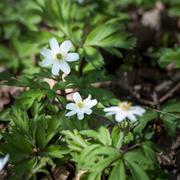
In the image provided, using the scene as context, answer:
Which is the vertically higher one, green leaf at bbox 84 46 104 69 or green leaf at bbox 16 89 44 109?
green leaf at bbox 16 89 44 109

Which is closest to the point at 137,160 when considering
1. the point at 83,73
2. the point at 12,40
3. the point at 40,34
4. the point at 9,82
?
the point at 9,82

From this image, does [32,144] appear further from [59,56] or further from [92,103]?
[59,56]

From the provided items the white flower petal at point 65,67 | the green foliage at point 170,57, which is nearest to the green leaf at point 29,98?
the white flower petal at point 65,67

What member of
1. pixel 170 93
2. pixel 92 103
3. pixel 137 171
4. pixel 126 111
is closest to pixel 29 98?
pixel 92 103

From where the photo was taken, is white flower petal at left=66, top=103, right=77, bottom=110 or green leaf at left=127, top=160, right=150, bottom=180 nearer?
green leaf at left=127, top=160, right=150, bottom=180

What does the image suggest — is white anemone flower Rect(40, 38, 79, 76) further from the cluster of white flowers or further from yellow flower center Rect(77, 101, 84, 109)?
yellow flower center Rect(77, 101, 84, 109)

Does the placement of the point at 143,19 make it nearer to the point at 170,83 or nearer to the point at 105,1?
the point at 105,1

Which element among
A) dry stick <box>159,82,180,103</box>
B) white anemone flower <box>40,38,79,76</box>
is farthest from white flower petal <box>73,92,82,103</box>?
dry stick <box>159,82,180,103</box>
